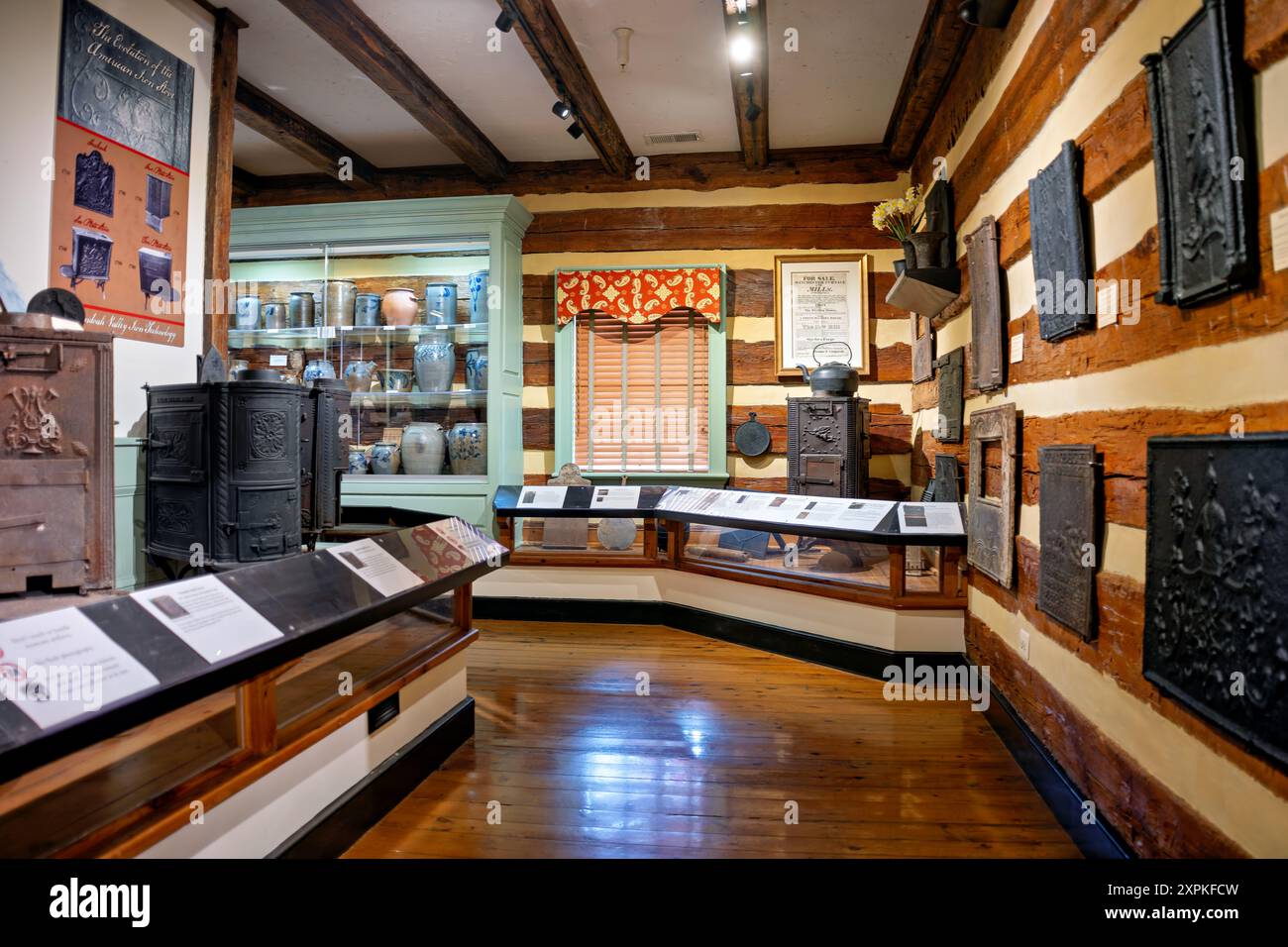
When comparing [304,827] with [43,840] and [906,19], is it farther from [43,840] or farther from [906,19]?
[906,19]

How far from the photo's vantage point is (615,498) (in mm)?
5539

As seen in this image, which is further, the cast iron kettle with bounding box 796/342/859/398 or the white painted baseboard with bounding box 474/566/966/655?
the cast iron kettle with bounding box 796/342/859/398

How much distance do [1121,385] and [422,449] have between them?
16.5 feet

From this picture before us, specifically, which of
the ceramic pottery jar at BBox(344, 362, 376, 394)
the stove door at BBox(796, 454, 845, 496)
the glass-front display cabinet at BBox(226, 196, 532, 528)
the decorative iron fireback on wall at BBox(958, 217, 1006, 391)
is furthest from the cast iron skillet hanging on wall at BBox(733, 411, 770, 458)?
the ceramic pottery jar at BBox(344, 362, 376, 394)

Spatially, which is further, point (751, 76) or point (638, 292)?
point (638, 292)

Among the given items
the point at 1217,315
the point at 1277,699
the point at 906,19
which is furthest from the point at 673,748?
the point at 906,19

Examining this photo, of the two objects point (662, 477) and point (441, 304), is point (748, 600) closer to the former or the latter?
point (662, 477)

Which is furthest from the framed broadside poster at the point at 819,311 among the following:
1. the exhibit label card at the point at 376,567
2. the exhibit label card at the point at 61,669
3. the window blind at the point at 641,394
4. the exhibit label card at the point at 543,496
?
the exhibit label card at the point at 61,669

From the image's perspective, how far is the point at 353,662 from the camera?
2.59 m

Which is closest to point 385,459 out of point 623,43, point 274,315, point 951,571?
point 274,315

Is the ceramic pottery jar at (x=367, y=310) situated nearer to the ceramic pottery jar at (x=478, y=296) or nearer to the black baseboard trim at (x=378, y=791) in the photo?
the ceramic pottery jar at (x=478, y=296)

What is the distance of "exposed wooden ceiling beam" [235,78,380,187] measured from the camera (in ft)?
16.8

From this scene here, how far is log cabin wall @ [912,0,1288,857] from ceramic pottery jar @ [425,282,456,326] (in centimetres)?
416

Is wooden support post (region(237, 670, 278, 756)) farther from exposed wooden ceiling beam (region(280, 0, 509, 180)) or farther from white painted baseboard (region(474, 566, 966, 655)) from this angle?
exposed wooden ceiling beam (region(280, 0, 509, 180))
